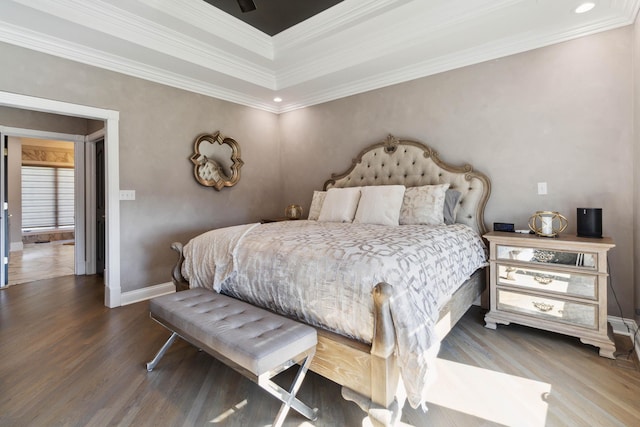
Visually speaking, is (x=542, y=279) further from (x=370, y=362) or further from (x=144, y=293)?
(x=144, y=293)

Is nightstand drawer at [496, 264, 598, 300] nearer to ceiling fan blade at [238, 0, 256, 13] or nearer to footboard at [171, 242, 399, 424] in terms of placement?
footboard at [171, 242, 399, 424]

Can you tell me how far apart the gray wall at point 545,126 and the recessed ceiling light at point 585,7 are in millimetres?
299

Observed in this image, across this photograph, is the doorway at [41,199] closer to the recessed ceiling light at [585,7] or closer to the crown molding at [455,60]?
the crown molding at [455,60]

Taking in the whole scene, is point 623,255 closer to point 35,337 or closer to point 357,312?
point 357,312

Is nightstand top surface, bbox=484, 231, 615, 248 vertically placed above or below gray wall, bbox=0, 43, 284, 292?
below

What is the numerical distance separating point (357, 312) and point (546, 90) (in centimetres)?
275

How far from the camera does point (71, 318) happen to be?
111 inches

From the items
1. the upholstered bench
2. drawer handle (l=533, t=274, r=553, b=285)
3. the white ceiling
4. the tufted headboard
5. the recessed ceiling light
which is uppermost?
the white ceiling

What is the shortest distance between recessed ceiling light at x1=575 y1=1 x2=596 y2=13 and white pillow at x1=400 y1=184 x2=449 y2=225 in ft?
5.34

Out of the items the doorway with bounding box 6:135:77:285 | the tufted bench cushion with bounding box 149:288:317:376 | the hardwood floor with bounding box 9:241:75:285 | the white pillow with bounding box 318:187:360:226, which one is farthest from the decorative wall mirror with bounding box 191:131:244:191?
the doorway with bounding box 6:135:77:285

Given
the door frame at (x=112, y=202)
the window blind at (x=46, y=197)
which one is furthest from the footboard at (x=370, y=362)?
the window blind at (x=46, y=197)

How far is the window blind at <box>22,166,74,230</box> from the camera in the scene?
7.58m

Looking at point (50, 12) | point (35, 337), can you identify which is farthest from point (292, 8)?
point (35, 337)

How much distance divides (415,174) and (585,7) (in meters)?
1.84
